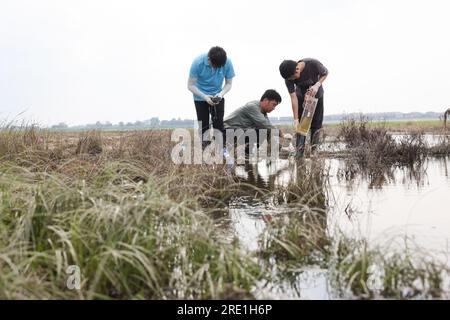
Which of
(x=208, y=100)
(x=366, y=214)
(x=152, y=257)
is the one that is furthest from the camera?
(x=208, y=100)

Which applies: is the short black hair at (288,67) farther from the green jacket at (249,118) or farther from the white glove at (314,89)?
the green jacket at (249,118)

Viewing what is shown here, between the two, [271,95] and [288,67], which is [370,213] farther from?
[271,95]

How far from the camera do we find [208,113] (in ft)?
23.5

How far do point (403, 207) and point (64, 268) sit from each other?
131 inches

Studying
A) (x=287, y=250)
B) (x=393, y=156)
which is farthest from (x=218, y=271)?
(x=393, y=156)

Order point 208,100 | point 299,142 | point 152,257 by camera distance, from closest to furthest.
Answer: point 152,257, point 208,100, point 299,142

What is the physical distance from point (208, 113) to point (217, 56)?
977mm

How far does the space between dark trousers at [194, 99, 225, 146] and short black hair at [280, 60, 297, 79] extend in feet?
3.10

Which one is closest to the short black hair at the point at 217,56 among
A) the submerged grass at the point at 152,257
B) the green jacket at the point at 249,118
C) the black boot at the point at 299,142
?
the green jacket at the point at 249,118

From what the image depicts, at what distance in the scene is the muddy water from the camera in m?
2.87

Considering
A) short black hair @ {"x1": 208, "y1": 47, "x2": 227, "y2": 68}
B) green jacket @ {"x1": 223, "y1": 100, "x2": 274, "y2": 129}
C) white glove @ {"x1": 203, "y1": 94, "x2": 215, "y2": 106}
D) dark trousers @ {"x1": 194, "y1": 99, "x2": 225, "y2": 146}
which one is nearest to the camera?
short black hair @ {"x1": 208, "y1": 47, "x2": 227, "y2": 68}

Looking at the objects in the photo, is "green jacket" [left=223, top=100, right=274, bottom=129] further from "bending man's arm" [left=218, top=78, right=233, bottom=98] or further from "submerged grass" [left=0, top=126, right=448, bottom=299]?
"submerged grass" [left=0, top=126, right=448, bottom=299]

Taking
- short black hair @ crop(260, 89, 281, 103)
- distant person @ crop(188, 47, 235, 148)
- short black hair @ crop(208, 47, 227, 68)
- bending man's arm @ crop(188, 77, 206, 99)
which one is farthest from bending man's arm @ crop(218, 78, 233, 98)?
short black hair @ crop(260, 89, 281, 103)

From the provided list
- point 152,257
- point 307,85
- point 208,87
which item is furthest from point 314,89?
point 152,257
